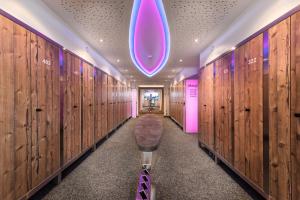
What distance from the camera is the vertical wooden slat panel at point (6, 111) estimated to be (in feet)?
5.56

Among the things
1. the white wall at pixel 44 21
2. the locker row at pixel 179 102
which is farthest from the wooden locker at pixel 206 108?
the white wall at pixel 44 21

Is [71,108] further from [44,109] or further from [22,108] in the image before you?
[22,108]

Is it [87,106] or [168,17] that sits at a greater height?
[168,17]

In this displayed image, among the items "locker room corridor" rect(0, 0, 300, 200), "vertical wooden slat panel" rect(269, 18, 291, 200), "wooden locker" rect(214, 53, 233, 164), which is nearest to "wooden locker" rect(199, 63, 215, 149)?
"locker room corridor" rect(0, 0, 300, 200)

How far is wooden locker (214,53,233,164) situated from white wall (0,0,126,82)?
3384mm

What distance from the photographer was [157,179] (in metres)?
2.84

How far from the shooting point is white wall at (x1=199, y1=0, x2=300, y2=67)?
198 cm

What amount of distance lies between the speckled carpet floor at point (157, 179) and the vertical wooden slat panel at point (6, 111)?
0.81 meters

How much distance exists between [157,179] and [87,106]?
2591mm

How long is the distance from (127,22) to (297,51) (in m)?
2.80

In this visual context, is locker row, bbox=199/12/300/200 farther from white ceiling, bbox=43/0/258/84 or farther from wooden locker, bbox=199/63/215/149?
white ceiling, bbox=43/0/258/84

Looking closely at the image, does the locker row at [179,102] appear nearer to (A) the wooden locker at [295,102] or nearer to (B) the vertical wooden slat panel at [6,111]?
(A) the wooden locker at [295,102]

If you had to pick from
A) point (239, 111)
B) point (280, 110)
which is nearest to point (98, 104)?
point (239, 111)

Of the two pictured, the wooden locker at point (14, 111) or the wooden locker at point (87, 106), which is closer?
the wooden locker at point (14, 111)
